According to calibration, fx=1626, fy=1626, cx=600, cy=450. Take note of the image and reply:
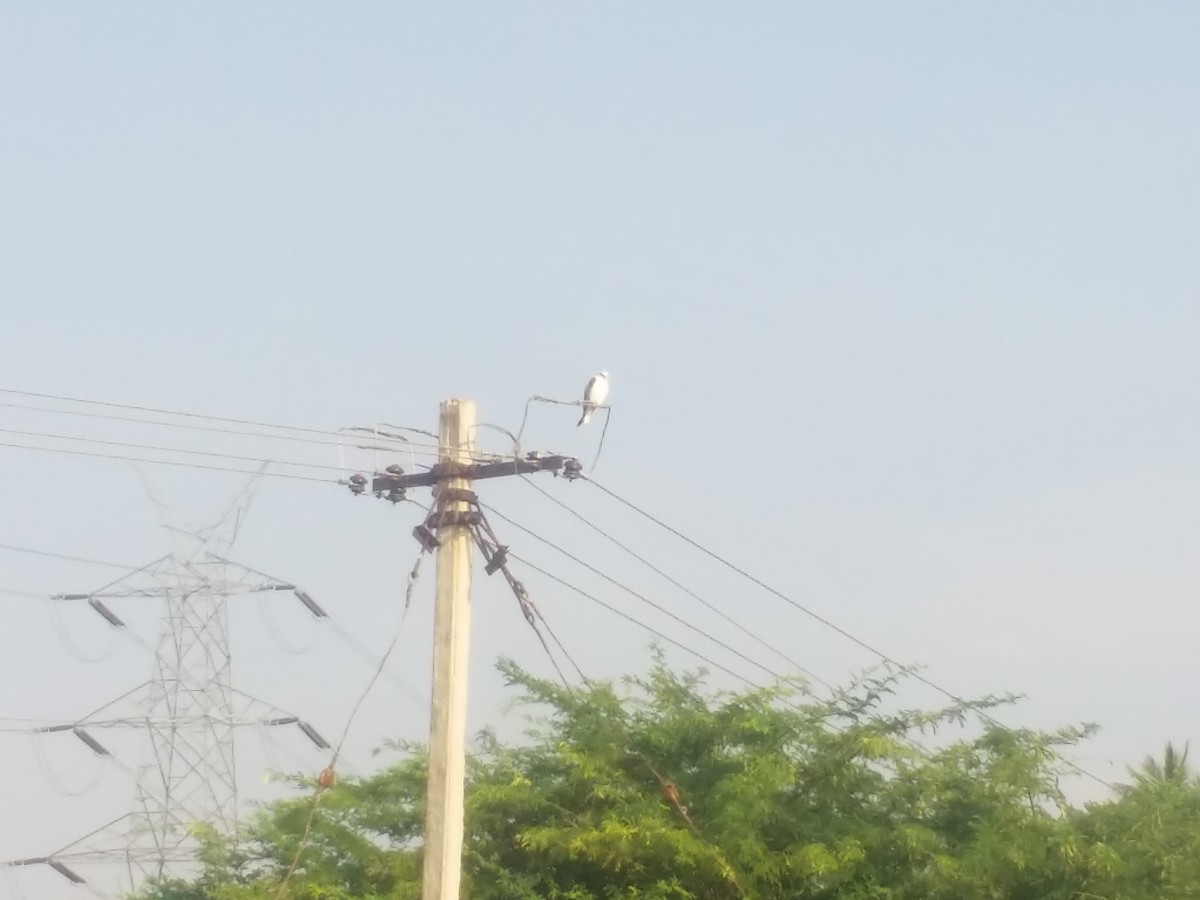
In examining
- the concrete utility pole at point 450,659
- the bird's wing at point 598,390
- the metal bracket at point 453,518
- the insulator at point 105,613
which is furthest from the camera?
the insulator at point 105,613

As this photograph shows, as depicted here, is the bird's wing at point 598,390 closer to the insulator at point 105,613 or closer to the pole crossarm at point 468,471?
the pole crossarm at point 468,471

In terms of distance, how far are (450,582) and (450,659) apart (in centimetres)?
65

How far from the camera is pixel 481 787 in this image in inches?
730

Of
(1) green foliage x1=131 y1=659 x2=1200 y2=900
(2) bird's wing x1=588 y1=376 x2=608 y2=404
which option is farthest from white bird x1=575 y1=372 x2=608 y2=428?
(1) green foliage x1=131 y1=659 x2=1200 y2=900

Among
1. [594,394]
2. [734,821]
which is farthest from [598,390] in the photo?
[734,821]

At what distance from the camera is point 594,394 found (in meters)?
15.2

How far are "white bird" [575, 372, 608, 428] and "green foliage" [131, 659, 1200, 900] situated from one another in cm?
496

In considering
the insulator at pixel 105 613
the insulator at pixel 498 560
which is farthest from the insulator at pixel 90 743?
the insulator at pixel 498 560

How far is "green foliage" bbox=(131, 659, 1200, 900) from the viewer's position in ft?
57.4

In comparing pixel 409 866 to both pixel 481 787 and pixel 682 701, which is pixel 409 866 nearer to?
pixel 481 787

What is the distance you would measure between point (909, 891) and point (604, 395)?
6861 mm

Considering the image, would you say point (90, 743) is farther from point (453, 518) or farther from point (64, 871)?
point (453, 518)


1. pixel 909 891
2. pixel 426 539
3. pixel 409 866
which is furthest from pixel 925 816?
pixel 426 539

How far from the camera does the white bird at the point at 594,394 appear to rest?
15.0 meters
